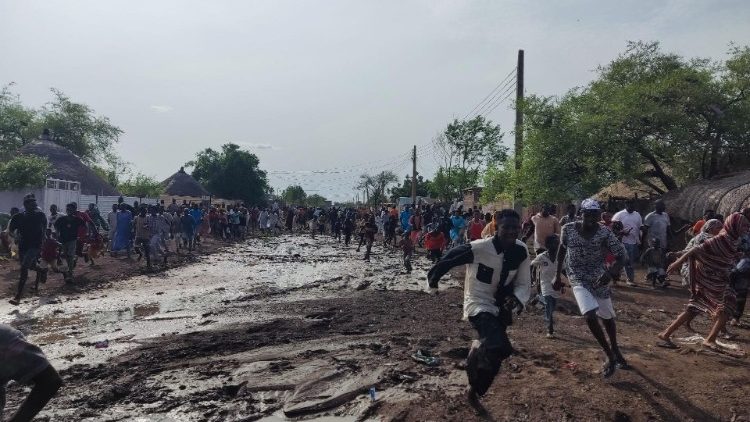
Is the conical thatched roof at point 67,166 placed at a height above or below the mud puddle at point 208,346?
above

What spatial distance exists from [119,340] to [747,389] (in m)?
7.39

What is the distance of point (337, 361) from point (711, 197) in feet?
44.4

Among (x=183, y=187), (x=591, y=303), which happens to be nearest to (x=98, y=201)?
(x=591, y=303)

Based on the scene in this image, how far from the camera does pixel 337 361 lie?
268 inches

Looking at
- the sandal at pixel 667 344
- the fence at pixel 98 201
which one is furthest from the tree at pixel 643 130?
the fence at pixel 98 201

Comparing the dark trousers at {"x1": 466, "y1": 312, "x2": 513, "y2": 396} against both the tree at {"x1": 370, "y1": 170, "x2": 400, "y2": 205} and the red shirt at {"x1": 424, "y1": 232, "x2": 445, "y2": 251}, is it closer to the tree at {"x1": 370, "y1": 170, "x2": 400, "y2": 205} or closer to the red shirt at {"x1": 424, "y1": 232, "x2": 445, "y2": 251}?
the red shirt at {"x1": 424, "y1": 232, "x2": 445, "y2": 251}

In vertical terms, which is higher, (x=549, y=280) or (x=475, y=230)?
(x=475, y=230)

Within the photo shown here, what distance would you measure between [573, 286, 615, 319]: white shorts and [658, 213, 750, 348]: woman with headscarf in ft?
5.28

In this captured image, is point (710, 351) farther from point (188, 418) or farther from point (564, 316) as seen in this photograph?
point (188, 418)

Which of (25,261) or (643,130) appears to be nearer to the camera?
(25,261)

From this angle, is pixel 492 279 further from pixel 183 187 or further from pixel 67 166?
pixel 183 187

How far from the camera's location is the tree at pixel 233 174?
59.5 metres

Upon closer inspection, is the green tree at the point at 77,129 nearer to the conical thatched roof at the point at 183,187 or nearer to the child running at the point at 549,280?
the conical thatched roof at the point at 183,187

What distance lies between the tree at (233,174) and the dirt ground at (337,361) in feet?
155
